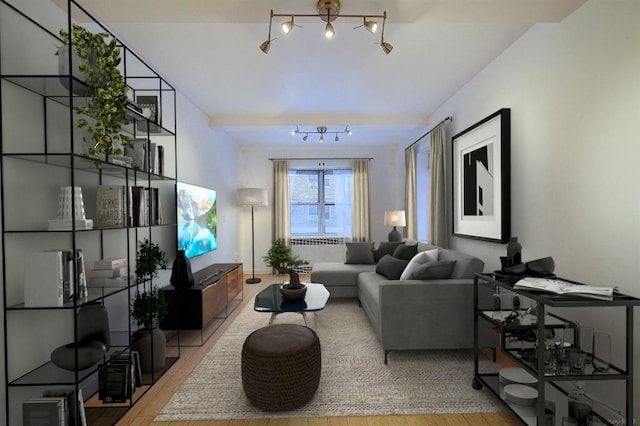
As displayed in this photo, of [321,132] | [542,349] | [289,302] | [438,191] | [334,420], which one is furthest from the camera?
[321,132]

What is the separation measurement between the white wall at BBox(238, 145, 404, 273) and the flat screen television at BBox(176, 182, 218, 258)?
70.3 inches

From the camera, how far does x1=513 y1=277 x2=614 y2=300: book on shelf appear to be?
1.64 metres

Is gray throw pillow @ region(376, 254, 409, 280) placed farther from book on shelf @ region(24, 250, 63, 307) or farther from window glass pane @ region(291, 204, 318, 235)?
book on shelf @ region(24, 250, 63, 307)

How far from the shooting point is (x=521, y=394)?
2020 mm

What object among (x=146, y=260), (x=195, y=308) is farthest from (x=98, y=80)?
(x=195, y=308)

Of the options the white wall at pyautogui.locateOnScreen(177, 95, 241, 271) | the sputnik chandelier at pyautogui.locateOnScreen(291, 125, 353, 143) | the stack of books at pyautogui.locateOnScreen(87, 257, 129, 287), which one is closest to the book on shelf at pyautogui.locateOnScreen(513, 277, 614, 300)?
the stack of books at pyautogui.locateOnScreen(87, 257, 129, 287)

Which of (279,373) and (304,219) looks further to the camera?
(304,219)

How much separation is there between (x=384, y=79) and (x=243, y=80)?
156 centimetres

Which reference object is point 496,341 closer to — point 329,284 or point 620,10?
point 329,284

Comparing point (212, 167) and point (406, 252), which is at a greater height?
point (212, 167)

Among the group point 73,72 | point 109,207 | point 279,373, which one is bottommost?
point 279,373

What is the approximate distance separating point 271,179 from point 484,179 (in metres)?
4.42

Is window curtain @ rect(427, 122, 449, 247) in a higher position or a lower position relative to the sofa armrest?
higher

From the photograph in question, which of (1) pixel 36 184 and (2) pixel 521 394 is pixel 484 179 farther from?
(1) pixel 36 184
